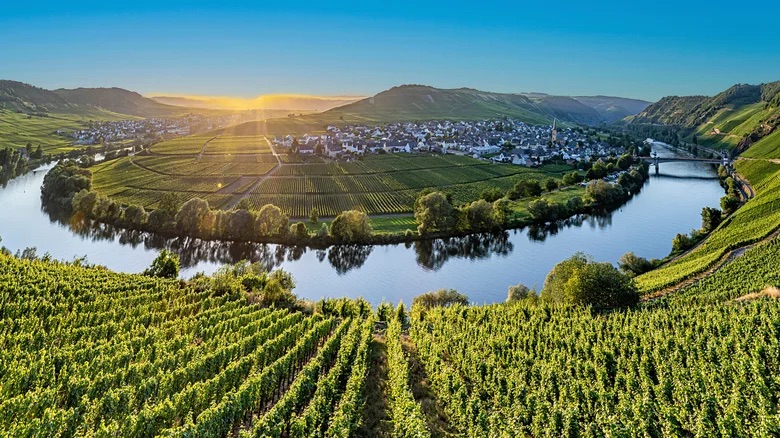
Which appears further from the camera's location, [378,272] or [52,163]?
[52,163]

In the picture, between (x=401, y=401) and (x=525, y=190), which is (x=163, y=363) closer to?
(x=401, y=401)

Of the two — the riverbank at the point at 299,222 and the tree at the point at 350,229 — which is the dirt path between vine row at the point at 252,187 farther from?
the tree at the point at 350,229

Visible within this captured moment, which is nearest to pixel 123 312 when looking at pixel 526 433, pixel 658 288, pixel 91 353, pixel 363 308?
pixel 91 353

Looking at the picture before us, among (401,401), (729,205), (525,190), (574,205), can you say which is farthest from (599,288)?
(525,190)

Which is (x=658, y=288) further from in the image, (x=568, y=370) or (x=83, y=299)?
(x=83, y=299)

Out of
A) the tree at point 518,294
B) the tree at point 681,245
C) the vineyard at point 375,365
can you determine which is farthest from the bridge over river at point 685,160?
the vineyard at point 375,365
